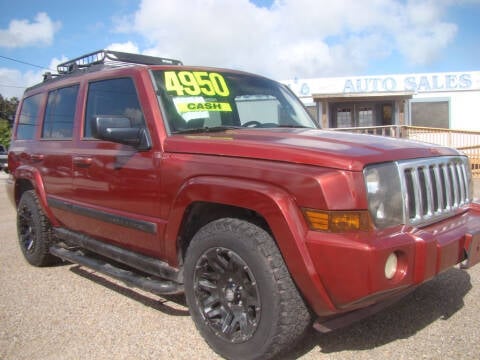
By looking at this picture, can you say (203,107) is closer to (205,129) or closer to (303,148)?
(205,129)

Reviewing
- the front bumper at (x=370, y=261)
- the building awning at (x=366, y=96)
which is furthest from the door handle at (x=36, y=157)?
the building awning at (x=366, y=96)

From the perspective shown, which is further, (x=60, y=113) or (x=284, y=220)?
(x=60, y=113)

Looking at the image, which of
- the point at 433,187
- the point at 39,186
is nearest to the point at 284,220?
the point at 433,187

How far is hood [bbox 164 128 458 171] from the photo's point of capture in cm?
247

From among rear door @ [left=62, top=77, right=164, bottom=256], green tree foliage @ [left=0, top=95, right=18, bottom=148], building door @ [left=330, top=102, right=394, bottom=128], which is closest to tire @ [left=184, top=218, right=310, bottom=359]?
rear door @ [left=62, top=77, right=164, bottom=256]

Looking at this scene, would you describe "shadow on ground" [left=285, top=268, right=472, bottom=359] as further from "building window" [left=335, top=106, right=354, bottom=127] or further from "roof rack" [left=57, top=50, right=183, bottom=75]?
"building window" [left=335, top=106, right=354, bottom=127]

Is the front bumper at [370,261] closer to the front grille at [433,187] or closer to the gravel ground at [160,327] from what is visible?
the front grille at [433,187]

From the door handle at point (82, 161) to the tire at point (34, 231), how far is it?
3.79 ft

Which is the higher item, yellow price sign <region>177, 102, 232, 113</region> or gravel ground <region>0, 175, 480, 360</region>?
yellow price sign <region>177, 102, 232, 113</region>

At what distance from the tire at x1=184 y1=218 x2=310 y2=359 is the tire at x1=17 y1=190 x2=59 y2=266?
8.19 feet

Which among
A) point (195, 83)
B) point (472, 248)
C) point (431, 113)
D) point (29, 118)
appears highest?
point (195, 83)

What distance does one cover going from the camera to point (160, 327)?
342 centimetres

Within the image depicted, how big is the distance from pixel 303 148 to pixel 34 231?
11.8 ft

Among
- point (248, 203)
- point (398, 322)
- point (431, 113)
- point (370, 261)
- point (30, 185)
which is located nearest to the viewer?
point (370, 261)
